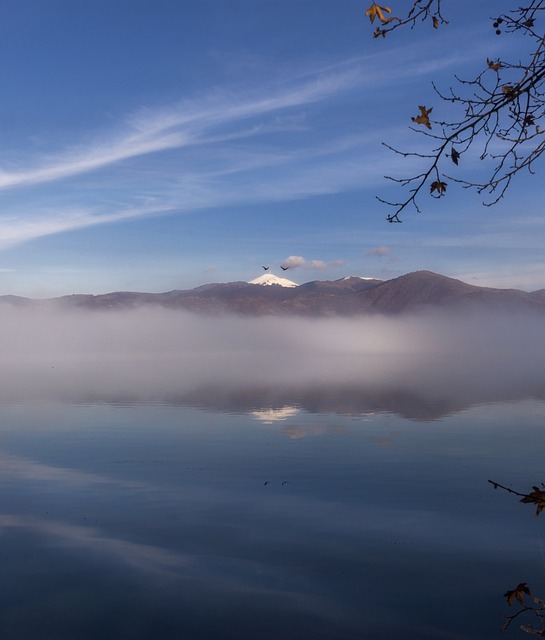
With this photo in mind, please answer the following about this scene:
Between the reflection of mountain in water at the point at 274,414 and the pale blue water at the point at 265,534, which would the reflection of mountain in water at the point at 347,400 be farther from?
the pale blue water at the point at 265,534

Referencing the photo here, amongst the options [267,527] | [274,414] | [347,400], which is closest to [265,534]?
[267,527]

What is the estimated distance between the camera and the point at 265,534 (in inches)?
575

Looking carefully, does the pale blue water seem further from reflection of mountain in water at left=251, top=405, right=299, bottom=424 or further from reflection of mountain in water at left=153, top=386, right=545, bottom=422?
reflection of mountain in water at left=153, top=386, right=545, bottom=422

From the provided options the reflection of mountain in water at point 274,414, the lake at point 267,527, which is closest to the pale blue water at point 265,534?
the lake at point 267,527

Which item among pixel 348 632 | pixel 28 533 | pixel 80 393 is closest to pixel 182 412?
pixel 80 393

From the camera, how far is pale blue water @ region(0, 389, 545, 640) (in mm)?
10922

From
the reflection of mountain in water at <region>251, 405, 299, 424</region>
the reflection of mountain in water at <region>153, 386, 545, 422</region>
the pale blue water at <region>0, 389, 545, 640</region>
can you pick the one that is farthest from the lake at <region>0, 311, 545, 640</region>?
the reflection of mountain in water at <region>153, 386, 545, 422</region>

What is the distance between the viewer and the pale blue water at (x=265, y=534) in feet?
35.8

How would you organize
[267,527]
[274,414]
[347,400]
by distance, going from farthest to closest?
[347,400] < [274,414] < [267,527]

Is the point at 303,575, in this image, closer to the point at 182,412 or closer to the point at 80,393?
the point at 182,412

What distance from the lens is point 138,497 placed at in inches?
688

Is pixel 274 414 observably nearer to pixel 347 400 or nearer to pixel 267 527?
pixel 347 400

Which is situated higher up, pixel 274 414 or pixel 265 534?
pixel 274 414

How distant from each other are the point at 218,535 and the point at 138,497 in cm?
362
